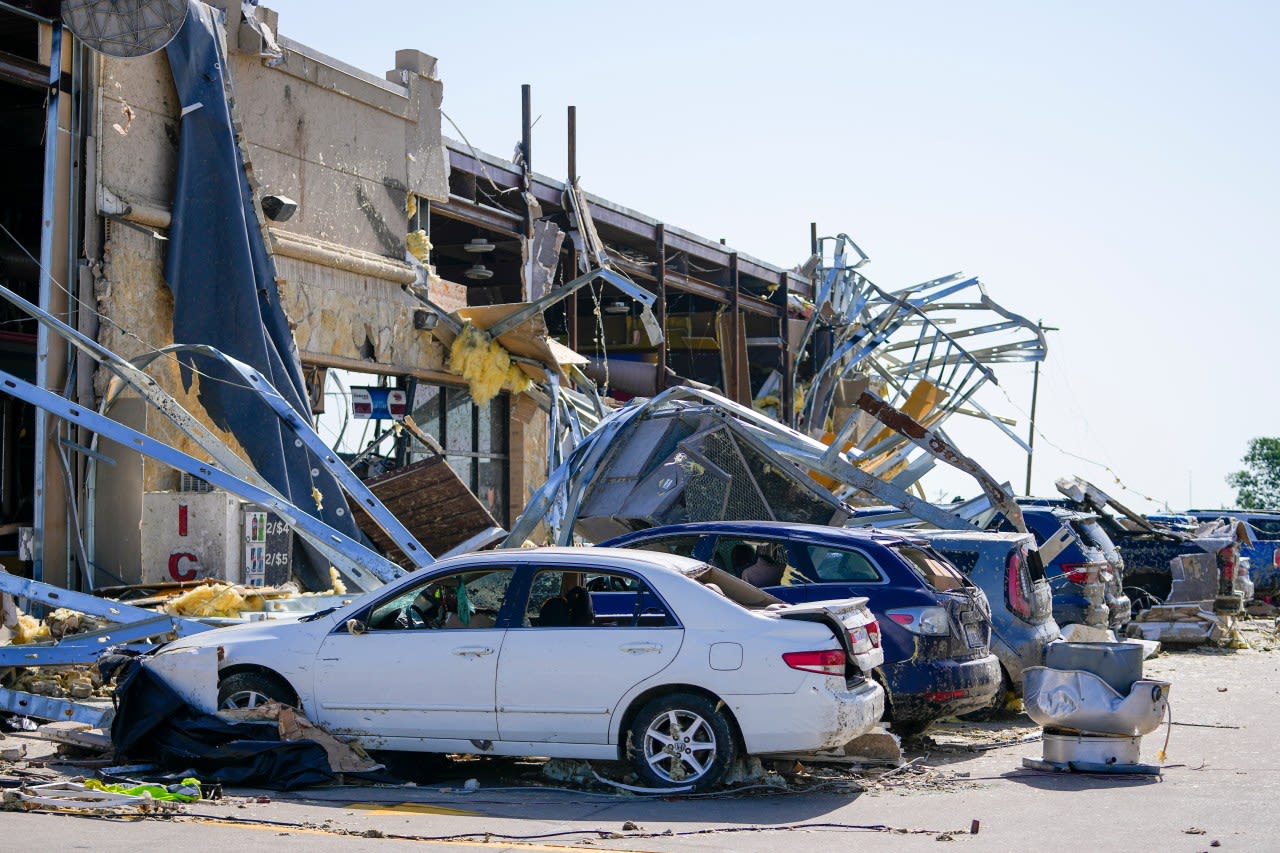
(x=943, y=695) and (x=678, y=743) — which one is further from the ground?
(x=943, y=695)

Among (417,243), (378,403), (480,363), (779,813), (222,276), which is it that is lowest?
(779,813)

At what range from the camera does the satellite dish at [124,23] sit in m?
14.5

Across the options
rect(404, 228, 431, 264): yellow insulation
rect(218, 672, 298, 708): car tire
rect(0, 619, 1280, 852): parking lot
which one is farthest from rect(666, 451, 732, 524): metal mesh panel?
rect(404, 228, 431, 264): yellow insulation

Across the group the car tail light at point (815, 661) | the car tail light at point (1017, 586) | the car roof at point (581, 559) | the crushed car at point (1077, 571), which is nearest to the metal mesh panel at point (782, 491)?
the crushed car at point (1077, 571)

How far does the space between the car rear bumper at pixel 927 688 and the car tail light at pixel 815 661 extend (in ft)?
5.05

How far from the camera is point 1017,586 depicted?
1216 centimetres

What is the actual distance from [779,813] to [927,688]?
2208mm

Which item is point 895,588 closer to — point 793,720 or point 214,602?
point 793,720

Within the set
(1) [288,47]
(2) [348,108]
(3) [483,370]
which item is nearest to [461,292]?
(3) [483,370]

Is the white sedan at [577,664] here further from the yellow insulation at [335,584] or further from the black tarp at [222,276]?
the black tarp at [222,276]

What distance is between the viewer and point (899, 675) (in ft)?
32.9

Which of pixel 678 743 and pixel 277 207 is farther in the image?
pixel 277 207

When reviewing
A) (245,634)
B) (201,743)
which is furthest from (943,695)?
(201,743)

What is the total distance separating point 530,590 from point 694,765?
1507 millimetres
